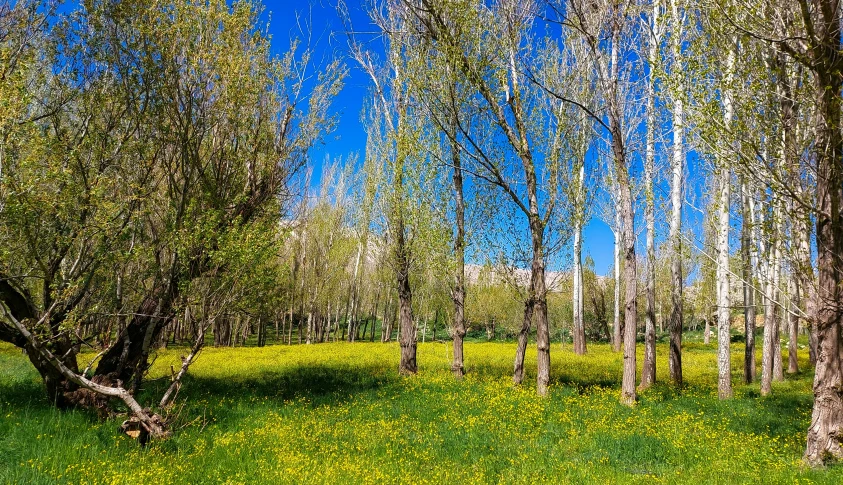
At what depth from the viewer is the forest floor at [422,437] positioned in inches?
287

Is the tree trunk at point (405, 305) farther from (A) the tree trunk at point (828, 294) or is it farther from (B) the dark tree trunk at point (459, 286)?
(A) the tree trunk at point (828, 294)

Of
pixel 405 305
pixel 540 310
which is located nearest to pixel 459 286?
pixel 405 305

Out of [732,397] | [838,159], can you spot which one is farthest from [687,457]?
[732,397]

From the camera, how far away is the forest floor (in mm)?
7277

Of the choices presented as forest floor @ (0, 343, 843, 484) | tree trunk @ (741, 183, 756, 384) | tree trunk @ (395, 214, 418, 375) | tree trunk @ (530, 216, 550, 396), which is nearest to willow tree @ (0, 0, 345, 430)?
forest floor @ (0, 343, 843, 484)

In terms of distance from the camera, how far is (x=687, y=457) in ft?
27.7

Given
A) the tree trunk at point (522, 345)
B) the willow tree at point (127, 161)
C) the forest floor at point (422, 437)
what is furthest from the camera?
the tree trunk at point (522, 345)

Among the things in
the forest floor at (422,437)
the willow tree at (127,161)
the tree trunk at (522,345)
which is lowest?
the forest floor at (422,437)

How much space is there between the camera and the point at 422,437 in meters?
9.62

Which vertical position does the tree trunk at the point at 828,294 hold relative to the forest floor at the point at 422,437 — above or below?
above

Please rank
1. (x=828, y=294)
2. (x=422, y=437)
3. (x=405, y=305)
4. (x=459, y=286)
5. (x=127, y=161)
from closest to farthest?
(x=828, y=294), (x=422, y=437), (x=127, y=161), (x=459, y=286), (x=405, y=305)

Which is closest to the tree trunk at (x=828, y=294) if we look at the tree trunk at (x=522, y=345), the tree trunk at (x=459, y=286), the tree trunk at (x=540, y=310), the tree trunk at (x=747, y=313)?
the tree trunk at (x=540, y=310)

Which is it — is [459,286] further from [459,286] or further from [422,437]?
[422,437]

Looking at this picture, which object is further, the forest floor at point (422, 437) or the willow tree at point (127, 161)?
the willow tree at point (127, 161)
